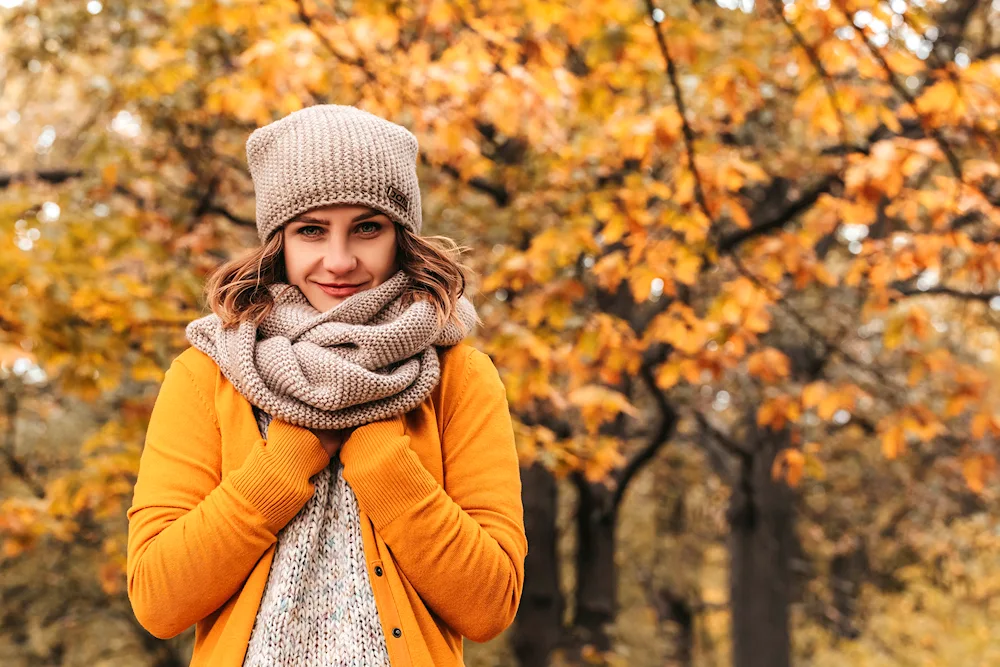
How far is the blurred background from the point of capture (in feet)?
15.2

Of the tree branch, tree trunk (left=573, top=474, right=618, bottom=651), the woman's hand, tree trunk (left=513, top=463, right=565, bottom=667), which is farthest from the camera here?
tree trunk (left=573, top=474, right=618, bottom=651)

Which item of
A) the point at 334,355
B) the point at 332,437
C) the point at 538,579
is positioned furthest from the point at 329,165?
the point at 538,579

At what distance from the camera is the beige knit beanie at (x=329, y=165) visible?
184 cm

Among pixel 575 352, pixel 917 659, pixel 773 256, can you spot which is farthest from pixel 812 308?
pixel 917 659

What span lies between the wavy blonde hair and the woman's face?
0.15ft

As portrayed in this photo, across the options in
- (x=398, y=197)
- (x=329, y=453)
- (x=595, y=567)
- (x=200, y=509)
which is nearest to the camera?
(x=200, y=509)

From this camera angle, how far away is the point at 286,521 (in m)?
1.71

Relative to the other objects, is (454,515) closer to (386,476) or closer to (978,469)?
(386,476)

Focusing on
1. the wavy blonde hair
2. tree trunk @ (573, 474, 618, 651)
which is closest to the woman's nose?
the wavy blonde hair

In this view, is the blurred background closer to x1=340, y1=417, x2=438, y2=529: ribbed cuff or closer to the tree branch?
the tree branch

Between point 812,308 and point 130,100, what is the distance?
6031 millimetres

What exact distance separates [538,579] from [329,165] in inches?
264

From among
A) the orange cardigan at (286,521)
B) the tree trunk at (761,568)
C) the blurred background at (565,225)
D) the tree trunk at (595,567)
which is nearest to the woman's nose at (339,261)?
the orange cardigan at (286,521)

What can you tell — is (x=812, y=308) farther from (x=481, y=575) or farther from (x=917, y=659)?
(x=917, y=659)
